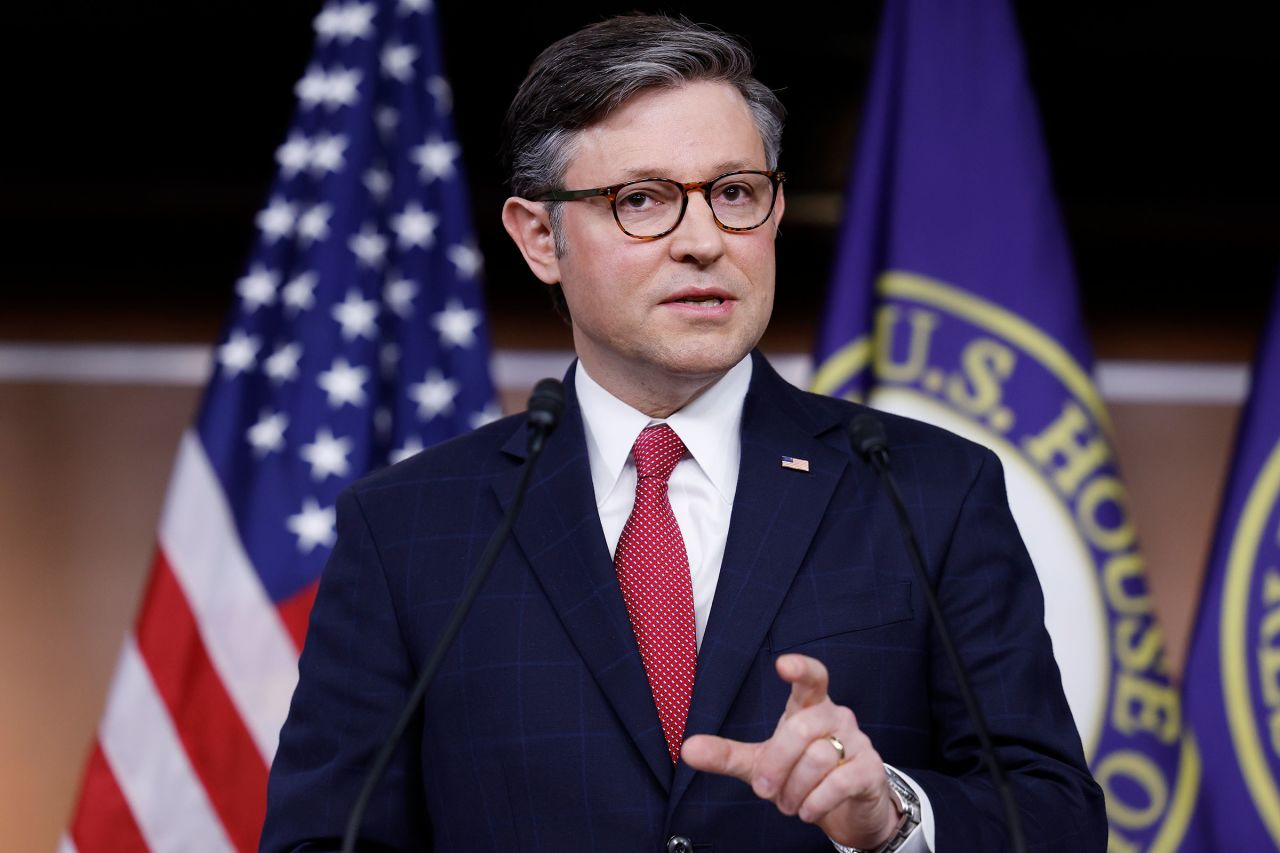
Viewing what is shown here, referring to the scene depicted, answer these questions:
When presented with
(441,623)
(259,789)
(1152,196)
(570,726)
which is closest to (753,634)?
(570,726)

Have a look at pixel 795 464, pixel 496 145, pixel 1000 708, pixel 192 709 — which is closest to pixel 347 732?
pixel 795 464

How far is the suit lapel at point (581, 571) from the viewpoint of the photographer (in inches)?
51.3

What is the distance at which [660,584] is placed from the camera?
4.57 feet

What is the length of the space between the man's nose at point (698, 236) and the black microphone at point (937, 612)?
30 cm

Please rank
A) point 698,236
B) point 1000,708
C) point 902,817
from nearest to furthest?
point 902,817
point 1000,708
point 698,236

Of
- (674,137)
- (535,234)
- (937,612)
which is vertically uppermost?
(674,137)

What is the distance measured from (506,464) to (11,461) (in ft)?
6.08

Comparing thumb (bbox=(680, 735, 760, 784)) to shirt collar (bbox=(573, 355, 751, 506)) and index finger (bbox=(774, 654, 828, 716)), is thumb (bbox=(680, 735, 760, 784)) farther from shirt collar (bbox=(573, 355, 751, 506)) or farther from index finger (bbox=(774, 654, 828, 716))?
shirt collar (bbox=(573, 355, 751, 506))

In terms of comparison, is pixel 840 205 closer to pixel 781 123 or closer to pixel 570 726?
pixel 781 123

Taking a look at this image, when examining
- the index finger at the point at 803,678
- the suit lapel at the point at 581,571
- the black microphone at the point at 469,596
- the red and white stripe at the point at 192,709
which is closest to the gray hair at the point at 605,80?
the suit lapel at the point at 581,571

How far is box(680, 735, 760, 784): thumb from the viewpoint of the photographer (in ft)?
3.44

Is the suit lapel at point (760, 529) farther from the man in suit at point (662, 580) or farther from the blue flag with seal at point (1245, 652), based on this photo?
the blue flag with seal at point (1245, 652)

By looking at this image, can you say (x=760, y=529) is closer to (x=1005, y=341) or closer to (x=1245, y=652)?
(x=1005, y=341)

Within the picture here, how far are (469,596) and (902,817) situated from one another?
0.42 metres
